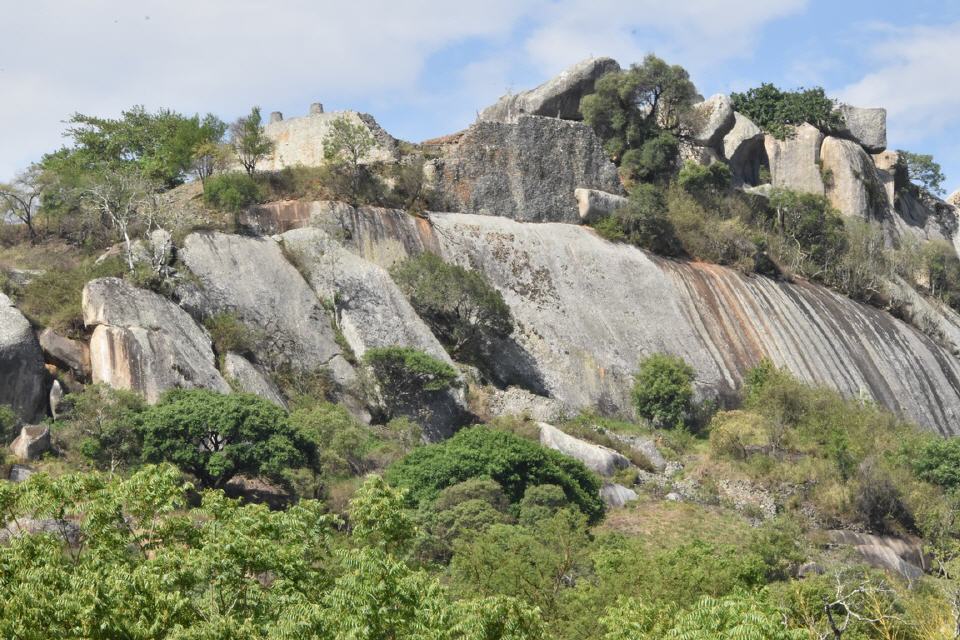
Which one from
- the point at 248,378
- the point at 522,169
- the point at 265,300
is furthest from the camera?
the point at 522,169

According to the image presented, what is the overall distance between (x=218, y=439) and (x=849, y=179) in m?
44.5

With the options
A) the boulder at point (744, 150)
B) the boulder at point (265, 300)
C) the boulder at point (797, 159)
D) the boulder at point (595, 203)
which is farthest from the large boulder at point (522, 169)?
the boulder at point (797, 159)

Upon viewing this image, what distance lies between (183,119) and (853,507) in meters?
31.0

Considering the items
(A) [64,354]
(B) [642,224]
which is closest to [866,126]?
(B) [642,224]

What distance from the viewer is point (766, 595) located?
21625 mm

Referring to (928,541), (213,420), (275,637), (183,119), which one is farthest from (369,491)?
(183,119)

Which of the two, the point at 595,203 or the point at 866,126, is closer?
the point at 595,203

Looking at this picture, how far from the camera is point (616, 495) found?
3878 centimetres

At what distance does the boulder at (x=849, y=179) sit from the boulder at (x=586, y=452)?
31585mm

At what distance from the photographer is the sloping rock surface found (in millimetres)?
48812

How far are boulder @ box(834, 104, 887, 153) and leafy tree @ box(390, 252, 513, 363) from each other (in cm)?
3291

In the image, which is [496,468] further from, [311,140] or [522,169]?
[311,140]

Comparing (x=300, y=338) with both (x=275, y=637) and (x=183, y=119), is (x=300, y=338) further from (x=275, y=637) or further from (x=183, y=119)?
(x=275, y=637)

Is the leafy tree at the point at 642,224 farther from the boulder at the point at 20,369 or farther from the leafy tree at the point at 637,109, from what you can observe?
the boulder at the point at 20,369
